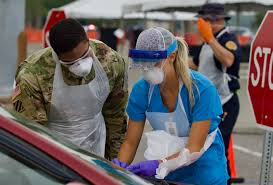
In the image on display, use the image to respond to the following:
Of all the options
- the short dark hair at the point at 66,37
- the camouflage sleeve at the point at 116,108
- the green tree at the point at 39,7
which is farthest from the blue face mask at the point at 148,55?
the green tree at the point at 39,7

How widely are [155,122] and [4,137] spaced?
66.5 inches

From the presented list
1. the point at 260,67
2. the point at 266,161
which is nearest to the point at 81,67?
the point at 260,67

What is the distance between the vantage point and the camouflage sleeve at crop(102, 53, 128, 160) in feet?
16.0

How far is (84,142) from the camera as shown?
485 cm

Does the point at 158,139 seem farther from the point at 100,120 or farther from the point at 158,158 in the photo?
the point at 100,120

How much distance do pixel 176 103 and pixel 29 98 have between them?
0.91 m

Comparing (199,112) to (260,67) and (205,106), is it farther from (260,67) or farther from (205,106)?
(260,67)

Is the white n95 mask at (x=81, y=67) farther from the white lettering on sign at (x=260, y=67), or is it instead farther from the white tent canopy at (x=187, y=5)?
the white tent canopy at (x=187, y=5)

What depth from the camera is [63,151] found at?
2852mm

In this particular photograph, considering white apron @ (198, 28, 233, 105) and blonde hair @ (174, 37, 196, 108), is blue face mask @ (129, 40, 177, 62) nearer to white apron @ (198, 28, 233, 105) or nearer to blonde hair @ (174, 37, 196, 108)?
blonde hair @ (174, 37, 196, 108)

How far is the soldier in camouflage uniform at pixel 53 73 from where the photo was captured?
4.45 metres

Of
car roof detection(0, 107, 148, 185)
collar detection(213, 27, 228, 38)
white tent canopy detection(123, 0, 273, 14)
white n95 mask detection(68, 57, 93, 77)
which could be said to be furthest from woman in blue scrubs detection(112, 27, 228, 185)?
white tent canopy detection(123, 0, 273, 14)

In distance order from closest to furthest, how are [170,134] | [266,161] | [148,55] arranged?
[148,55], [170,134], [266,161]

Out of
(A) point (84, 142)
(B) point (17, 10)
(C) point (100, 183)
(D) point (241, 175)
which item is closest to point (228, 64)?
(D) point (241, 175)
